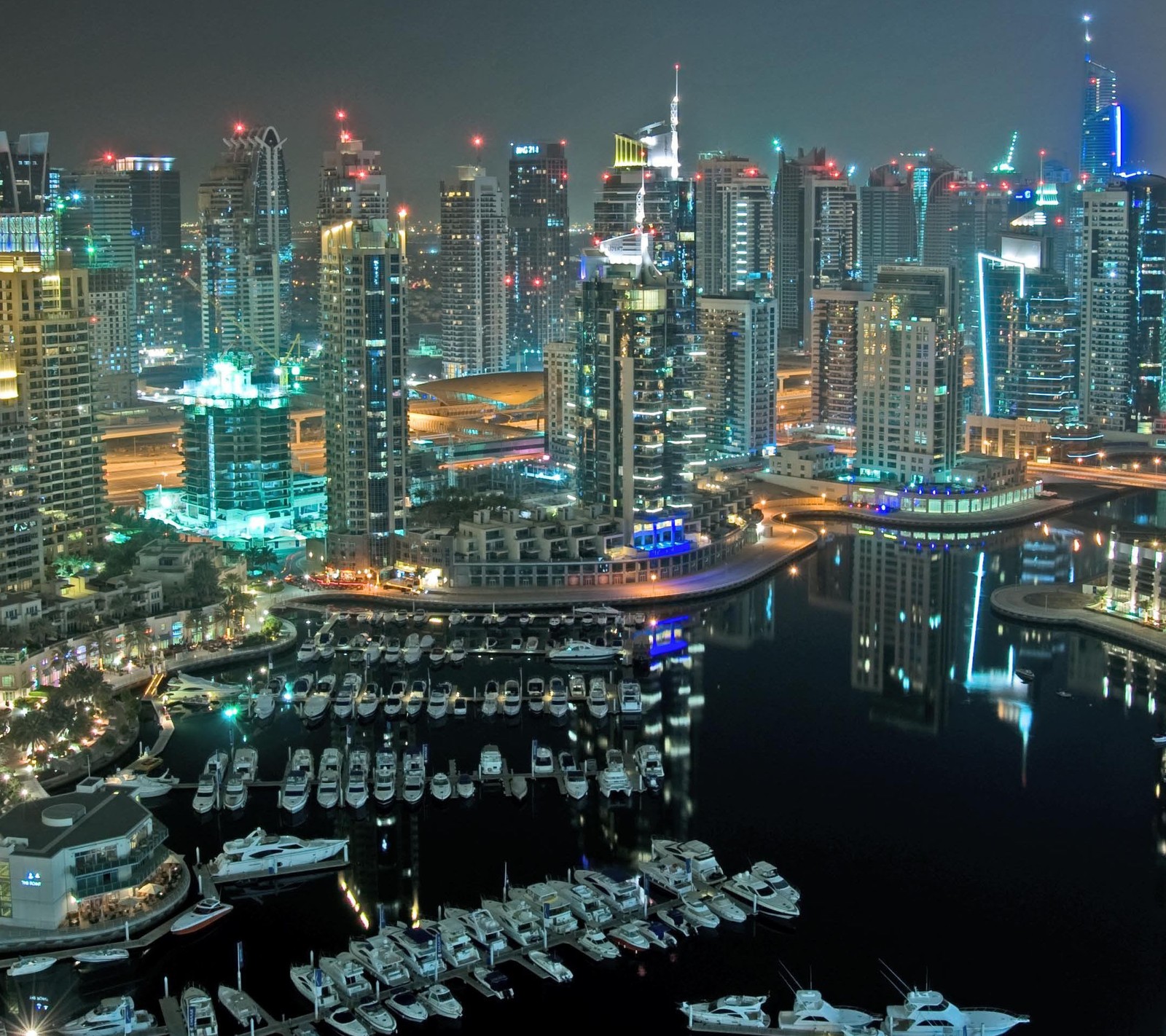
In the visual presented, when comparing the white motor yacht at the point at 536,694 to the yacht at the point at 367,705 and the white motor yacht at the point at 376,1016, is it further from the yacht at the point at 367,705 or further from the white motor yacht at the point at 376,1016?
the white motor yacht at the point at 376,1016

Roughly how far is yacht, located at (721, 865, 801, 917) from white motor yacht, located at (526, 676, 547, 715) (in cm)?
497

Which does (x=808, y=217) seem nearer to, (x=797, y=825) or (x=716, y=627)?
(x=716, y=627)

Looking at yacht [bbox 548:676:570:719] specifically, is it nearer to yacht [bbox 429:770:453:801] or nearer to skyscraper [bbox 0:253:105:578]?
yacht [bbox 429:770:453:801]

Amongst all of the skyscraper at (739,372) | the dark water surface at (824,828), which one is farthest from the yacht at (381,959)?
the skyscraper at (739,372)

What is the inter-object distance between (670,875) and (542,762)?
2.99m

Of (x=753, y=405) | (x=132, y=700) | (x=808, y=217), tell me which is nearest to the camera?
(x=132, y=700)

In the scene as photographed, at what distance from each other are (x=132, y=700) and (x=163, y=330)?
106ft

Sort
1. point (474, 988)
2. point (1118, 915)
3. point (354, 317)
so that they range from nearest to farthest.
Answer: point (474, 988)
point (1118, 915)
point (354, 317)

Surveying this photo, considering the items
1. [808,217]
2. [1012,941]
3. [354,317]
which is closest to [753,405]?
[354,317]

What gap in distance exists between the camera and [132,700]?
1828 cm

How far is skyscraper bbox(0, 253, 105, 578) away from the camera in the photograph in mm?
23141

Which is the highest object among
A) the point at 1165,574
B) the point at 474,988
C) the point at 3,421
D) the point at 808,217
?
the point at 808,217

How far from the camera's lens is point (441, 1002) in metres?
12.2

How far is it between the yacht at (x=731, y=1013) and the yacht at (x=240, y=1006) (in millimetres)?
2916
